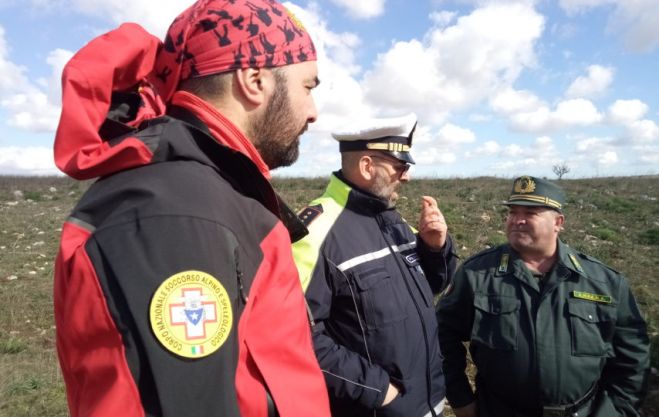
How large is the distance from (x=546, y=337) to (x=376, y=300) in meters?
1.41

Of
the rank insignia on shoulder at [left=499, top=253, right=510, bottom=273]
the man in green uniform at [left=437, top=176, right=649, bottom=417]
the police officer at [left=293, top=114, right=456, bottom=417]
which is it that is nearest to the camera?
the police officer at [left=293, top=114, right=456, bottom=417]

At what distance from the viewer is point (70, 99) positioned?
1120 mm

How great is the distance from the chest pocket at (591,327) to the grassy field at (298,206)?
6.33 feet

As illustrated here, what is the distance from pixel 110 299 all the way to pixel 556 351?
3059 mm

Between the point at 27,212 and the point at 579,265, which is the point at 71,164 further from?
the point at 27,212

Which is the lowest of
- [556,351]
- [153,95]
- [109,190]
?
[556,351]

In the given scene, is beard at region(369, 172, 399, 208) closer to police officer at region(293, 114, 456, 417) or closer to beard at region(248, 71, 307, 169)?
police officer at region(293, 114, 456, 417)

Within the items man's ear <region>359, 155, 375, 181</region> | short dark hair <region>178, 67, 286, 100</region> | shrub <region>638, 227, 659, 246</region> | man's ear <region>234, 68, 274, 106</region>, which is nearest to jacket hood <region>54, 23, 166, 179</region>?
short dark hair <region>178, 67, 286, 100</region>

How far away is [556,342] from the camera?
314 cm

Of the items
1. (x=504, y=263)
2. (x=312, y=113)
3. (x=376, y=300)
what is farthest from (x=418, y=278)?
(x=312, y=113)

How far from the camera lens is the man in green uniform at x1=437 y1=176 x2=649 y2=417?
10.3 ft

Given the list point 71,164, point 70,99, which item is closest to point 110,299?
point 71,164

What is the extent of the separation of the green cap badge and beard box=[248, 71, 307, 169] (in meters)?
2.77

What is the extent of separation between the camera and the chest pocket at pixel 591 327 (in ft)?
10.3
